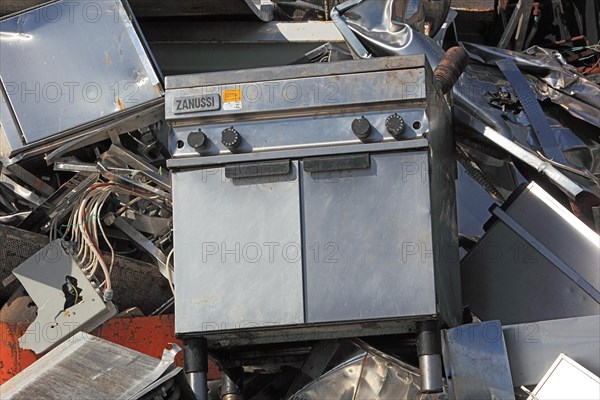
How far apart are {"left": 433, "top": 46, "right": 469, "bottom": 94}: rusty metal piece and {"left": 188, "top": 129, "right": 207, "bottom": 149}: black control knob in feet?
2.86

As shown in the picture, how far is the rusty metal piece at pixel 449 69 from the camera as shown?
389 cm

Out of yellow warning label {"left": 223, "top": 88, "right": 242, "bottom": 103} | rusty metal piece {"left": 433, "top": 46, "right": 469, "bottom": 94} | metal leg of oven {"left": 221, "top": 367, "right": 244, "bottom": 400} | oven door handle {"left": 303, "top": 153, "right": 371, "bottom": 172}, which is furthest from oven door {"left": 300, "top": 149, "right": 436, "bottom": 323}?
metal leg of oven {"left": 221, "top": 367, "right": 244, "bottom": 400}

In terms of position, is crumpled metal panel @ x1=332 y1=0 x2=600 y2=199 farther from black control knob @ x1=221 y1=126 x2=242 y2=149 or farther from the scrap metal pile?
black control knob @ x1=221 y1=126 x2=242 y2=149

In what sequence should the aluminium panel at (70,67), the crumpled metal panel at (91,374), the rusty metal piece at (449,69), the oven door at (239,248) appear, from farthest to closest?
the aluminium panel at (70,67) → the rusty metal piece at (449,69) → the oven door at (239,248) → the crumpled metal panel at (91,374)

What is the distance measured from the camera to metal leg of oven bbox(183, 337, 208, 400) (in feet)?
→ 11.7

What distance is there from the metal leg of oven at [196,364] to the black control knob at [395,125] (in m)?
0.91

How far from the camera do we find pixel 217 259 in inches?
139

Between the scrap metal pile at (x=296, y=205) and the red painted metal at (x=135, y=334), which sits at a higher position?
the scrap metal pile at (x=296, y=205)

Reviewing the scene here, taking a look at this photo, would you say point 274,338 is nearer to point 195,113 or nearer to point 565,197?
point 195,113

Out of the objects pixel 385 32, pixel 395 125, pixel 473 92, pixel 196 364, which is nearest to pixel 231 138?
pixel 395 125

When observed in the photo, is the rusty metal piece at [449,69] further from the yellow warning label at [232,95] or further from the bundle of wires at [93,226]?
the bundle of wires at [93,226]

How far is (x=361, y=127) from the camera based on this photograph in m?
3.49

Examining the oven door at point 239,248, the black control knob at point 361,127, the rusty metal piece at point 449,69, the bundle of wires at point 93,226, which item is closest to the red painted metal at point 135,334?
the bundle of wires at point 93,226

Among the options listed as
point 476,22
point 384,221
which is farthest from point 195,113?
point 476,22
